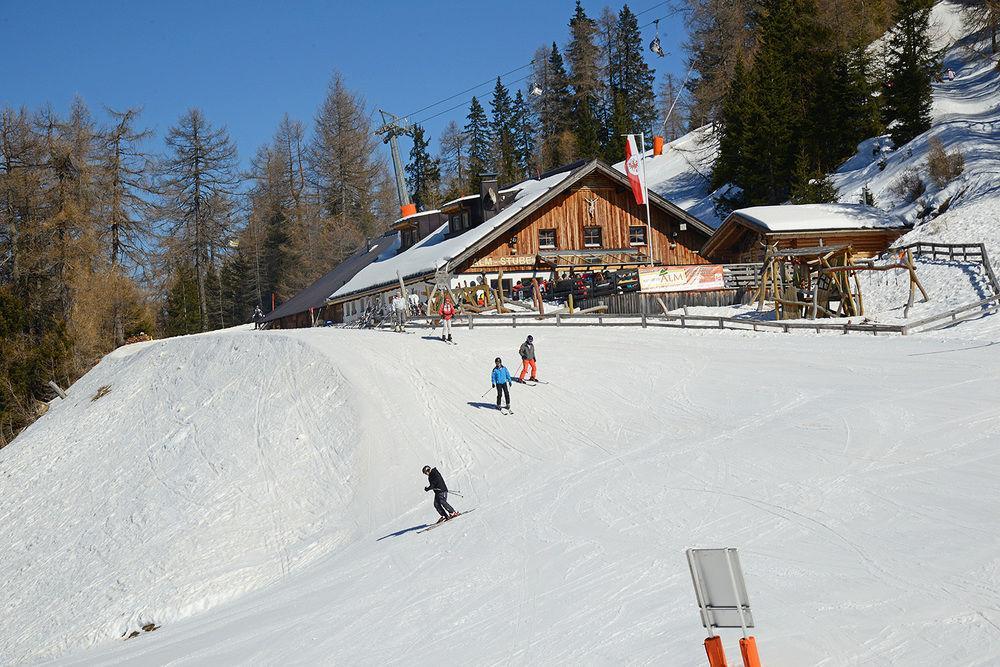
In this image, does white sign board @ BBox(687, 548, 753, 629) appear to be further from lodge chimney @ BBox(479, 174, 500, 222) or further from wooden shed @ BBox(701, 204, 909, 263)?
lodge chimney @ BBox(479, 174, 500, 222)

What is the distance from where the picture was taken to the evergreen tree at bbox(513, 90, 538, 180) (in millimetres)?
82938

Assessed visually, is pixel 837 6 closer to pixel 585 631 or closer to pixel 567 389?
pixel 567 389

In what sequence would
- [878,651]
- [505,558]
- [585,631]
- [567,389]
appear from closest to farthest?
[878,651], [585,631], [505,558], [567,389]

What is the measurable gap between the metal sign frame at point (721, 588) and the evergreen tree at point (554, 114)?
67.9 metres

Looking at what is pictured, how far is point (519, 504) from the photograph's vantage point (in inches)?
642

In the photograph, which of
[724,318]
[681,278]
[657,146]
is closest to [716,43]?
[657,146]

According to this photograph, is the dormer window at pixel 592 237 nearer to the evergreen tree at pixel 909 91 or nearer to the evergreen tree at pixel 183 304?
the evergreen tree at pixel 909 91

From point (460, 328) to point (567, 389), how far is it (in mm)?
10493

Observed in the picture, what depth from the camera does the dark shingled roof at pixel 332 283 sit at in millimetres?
52062

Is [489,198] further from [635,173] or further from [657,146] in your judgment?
[657,146]

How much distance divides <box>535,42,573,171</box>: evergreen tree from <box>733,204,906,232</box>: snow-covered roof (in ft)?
121

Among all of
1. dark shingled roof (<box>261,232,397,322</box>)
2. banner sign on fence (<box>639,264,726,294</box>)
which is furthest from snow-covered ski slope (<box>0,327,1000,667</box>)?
dark shingled roof (<box>261,232,397,322</box>)

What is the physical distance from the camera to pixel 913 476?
1409cm

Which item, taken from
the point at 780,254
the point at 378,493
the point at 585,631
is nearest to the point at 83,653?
the point at 378,493
